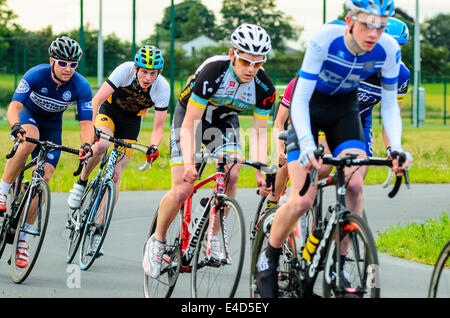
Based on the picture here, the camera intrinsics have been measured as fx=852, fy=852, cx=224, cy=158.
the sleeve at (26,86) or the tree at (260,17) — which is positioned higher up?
the tree at (260,17)

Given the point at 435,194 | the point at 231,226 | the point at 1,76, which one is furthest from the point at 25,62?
the point at 231,226

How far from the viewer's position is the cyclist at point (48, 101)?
7.91 m

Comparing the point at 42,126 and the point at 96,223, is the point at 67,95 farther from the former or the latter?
the point at 96,223

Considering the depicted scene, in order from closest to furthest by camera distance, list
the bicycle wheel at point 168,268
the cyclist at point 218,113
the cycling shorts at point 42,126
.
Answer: the cyclist at point 218,113 < the bicycle wheel at point 168,268 < the cycling shorts at point 42,126

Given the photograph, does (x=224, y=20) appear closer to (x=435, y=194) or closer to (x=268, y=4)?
(x=268, y=4)

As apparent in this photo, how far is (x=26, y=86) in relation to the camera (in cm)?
807

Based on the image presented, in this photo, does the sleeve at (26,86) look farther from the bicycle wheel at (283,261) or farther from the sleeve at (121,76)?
the bicycle wheel at (283,261)

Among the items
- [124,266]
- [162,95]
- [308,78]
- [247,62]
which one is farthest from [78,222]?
[308,78]

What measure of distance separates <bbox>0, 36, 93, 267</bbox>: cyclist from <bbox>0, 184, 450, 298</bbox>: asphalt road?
960 mm

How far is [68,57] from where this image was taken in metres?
7.88

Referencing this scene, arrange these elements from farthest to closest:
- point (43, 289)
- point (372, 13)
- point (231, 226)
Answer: point (43, 289) < point (231, 226) < point (372, 13)

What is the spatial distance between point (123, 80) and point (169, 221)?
8.69 feet

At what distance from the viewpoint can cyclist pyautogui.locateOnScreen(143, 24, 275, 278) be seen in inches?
238

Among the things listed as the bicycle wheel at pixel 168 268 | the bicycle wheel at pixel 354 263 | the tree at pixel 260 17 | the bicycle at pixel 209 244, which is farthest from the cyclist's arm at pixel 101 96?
the tree at pixel 260 17
